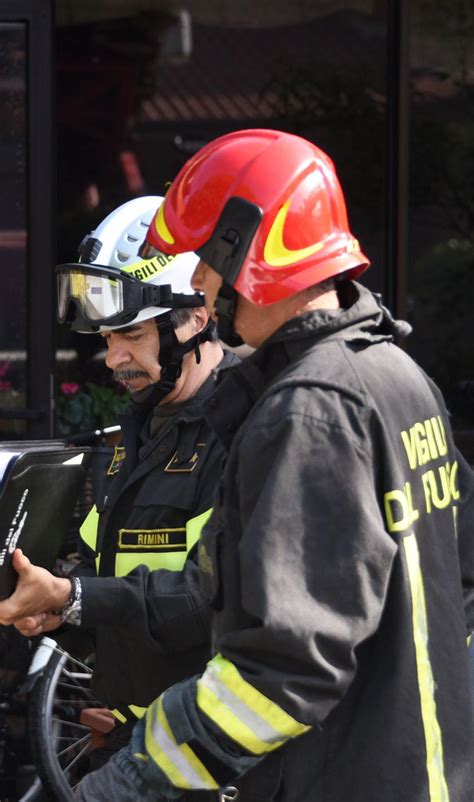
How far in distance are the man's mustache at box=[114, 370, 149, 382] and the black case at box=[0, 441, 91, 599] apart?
1.03ft

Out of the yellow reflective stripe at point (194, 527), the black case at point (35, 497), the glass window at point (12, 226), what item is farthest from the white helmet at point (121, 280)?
the glass window at point (12, 226)

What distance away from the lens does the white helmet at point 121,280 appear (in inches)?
113

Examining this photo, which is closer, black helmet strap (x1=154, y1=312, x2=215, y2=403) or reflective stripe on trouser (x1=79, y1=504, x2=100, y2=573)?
black helmet strap (x1=154, y1=312, x2=215, y2=403)

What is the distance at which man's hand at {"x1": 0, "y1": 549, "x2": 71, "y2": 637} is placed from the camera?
2490mm

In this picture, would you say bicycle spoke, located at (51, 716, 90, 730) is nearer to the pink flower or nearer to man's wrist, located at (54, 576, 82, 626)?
the pink flower

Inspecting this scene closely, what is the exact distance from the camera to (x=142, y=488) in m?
2.79

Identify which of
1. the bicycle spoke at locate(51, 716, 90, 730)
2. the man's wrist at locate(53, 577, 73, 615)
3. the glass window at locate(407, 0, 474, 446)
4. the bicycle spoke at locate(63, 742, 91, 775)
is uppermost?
the man's wrist at locate(53, 577, 73, 615)

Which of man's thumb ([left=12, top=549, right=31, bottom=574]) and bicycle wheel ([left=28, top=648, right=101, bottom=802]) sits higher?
man's thumb ([left=12, top=549, right=31, bottom=574])

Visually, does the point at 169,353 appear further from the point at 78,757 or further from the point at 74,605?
the point at 78,757

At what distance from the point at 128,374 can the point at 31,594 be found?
0.62 meters

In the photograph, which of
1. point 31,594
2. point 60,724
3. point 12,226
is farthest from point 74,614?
point 12,226

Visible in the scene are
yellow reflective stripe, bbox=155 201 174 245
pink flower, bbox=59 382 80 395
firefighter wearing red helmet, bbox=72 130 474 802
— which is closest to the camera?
firefighter wearing red helmet, bbox=72 130 474 802

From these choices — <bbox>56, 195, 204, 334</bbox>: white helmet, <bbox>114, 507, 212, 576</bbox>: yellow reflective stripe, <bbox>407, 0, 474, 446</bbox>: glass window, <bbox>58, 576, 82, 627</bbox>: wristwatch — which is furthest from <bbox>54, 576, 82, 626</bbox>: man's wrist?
<bbox>407, 0, 474, 446</bbox>: glass window

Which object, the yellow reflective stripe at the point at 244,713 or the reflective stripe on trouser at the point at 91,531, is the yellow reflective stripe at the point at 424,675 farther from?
the reflective stripe on trouser at the point at 91,531
